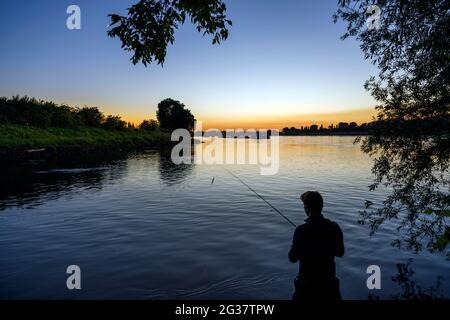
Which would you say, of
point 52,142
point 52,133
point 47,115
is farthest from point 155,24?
point 47,115

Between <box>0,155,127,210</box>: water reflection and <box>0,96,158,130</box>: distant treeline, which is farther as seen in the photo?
<box>0,96,158,130</box>: distant treeline

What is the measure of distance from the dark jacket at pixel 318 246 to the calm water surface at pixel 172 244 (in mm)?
4611

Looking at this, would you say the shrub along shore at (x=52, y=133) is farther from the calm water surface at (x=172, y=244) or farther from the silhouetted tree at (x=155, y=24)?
the silhouetted tree at (x=155, y=24)

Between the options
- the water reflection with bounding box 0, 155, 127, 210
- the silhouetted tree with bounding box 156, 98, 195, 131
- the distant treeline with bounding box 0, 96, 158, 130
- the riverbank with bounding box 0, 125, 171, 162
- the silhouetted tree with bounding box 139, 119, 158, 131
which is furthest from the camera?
the silhouetted tree with bounding box 156, 98, 195, 131

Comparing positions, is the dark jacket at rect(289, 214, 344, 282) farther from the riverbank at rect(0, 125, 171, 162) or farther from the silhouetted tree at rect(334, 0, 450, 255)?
the riverbank at rect(0, 125, 171, 162)

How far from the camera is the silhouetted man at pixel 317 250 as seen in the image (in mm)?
5566

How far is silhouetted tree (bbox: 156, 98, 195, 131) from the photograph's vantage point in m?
175

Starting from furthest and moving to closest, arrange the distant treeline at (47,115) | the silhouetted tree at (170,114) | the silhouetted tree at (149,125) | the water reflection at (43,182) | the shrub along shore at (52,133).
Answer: the silhouetted tree at (170,114) → the silhouetted tree at (149,125) → the distant treeline at (47,115) → the shrub along shore at (52,133) → the water reflection at (43,182)

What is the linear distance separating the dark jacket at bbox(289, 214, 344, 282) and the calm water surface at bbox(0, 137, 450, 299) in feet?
15.1

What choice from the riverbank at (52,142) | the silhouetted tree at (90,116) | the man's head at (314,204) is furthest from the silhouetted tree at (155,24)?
the silhouetted tree at (90,116)

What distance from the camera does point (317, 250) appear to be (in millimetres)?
5586

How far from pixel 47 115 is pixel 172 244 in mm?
79484

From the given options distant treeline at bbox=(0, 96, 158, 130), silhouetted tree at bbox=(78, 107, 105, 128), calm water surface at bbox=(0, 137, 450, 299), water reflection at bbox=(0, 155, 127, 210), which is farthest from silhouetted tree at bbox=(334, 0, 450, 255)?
silhouetted tree at bbox=(78, 107, 105, 128)
